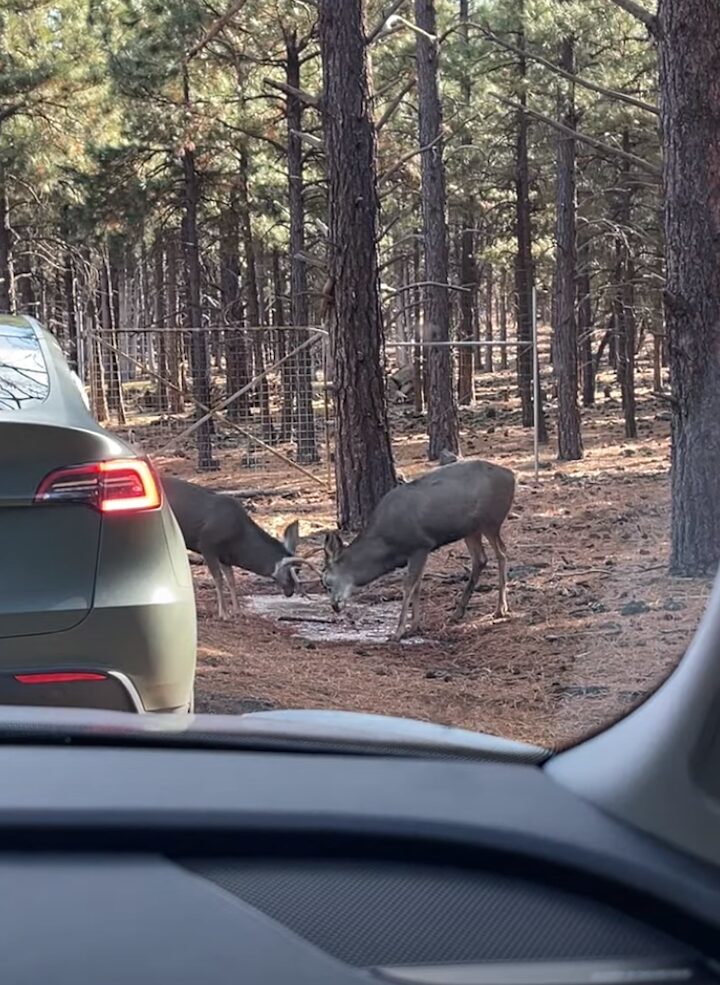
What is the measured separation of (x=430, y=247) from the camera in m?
20.9

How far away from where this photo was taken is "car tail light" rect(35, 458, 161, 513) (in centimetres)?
360

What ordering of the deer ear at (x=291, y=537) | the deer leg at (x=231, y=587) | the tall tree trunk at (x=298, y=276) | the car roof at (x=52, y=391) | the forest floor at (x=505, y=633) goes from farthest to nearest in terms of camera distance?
the tall tree trunk at (x=298, y=276), the deer ear at (x=291, y=537), the deer leg at (x=231, y=587), the forest floor at (x=505, y=633), the car roof at (x=52, y=391)

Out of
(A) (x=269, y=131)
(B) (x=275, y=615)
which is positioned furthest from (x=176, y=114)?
(B) (x=275, y=615)

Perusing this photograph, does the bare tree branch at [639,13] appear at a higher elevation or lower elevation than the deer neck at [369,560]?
higher

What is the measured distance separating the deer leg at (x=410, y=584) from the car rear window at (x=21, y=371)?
17.3 ft

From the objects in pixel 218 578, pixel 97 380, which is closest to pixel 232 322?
pixel 97 380

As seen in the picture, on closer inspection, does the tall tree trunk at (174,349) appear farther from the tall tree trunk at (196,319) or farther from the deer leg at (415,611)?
the deer leg at (415,611)

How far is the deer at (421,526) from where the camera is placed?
10.1m

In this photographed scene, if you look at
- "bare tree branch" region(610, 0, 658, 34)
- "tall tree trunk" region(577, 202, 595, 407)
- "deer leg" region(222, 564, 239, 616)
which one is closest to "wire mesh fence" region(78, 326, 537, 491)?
"deer leg" region(222, 564, 239, 616)

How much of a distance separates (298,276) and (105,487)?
1836 centimetres

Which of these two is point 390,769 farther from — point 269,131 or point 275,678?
point 269,131

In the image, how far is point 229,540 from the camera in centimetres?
1098

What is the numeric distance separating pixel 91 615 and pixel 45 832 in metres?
2.17

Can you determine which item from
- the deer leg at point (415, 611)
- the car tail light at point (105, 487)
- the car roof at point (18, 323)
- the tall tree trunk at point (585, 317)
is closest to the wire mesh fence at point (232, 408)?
the deer leg at point (415, 611)
